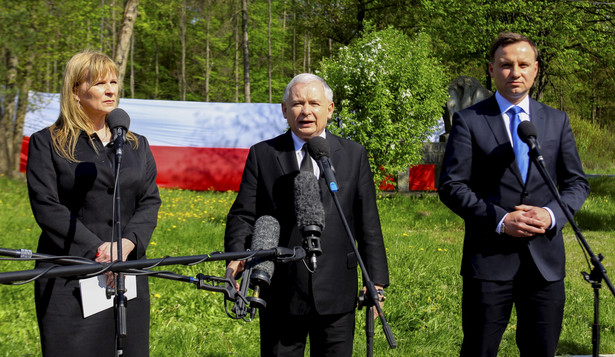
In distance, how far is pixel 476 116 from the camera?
10.3ft

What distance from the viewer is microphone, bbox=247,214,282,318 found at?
6.99 ft

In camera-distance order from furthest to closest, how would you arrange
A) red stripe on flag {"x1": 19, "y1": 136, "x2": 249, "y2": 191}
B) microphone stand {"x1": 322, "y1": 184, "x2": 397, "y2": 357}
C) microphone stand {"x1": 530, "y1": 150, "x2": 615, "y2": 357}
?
red stripe on flag {"x1": 19, "y1": 136, "x2": 249, "y2": 191}, microphone stand {"x1": 530, "y1": 150, "x2": 615, "y2": 357}, microphone stand {"x1": 322, "y1": 184, "x2": 397, "y2": 357}

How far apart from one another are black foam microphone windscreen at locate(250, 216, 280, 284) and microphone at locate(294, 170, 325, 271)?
15 cm

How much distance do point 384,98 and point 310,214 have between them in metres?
10.0

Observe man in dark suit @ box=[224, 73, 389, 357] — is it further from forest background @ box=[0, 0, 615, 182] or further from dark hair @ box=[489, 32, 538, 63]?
forest background @ box=[0, 0, 615, 182]

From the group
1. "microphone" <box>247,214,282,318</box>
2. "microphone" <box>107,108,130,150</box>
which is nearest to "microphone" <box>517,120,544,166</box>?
"microphone" <box>247,214,282,318</box>

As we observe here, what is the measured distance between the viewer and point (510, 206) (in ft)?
9.91

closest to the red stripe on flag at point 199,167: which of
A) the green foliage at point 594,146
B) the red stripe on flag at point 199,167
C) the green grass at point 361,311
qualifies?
the red stripe on flag at point 199,167

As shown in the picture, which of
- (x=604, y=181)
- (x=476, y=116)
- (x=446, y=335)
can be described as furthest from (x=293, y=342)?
(x=604, y=181)

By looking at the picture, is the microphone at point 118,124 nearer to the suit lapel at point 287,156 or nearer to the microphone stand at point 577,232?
the suit lapel at point 287,156

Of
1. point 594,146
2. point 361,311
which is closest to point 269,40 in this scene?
point 594,146

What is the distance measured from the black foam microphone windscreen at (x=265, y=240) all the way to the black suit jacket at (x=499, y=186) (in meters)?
1.12

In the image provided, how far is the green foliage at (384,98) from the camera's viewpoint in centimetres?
1199

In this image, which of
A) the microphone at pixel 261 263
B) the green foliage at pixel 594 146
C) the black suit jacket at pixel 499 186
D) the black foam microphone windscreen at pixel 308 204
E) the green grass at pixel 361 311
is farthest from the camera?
the green foliage at pixel 594 146
